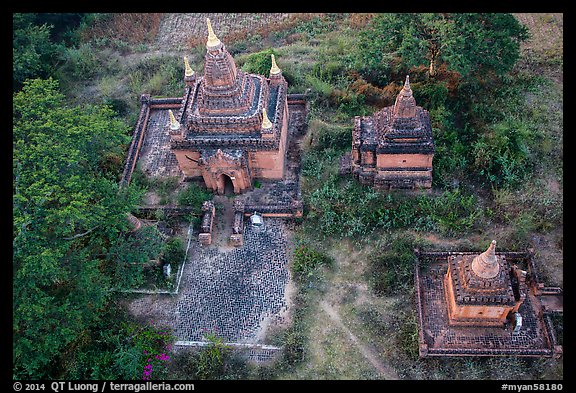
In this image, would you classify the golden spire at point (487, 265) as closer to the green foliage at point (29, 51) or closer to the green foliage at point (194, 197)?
the green foliage at point (194, 197)

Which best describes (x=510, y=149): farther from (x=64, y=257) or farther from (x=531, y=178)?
(x=64, y=257)

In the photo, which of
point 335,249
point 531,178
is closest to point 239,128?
point 335,249

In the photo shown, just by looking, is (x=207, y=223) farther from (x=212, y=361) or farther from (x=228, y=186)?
(x=212, y=361)

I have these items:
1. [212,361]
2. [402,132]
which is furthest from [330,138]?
[212,361]

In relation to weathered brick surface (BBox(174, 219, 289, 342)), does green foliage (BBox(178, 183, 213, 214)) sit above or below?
above

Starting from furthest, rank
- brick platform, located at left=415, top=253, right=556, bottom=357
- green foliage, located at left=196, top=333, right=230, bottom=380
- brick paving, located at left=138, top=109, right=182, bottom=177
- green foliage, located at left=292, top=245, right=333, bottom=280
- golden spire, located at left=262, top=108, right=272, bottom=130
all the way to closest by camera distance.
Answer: brick paving, located at left=138, top=109, right=182, bottom=177 < golden spire, located at left=262, top=108, right=272, bottom=130 < green foliage, located at left=292, top=245, right=333, bottom=280 < green foliage, located at left=196, top=333, right=230, bottom=380 < brick platform, located at left=415, top=253, right=556, bottom=357

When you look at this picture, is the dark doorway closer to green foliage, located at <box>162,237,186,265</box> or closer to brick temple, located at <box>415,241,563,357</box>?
green foliage, located at <box>162,237,186,265</box>

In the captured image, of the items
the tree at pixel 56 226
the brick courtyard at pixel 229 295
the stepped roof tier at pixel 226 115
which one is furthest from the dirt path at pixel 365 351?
the tree at pixel 56 226

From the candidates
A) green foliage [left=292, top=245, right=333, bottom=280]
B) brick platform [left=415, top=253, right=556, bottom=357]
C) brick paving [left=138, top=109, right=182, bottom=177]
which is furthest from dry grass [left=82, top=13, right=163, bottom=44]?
brick platform [left=415, top=253, right=556, bottom=357]
